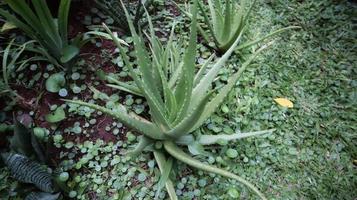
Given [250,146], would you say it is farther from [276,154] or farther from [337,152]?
[337,152]

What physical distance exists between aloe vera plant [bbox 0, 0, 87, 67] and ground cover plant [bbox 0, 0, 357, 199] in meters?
0.09

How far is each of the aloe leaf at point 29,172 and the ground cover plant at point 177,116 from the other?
33mm

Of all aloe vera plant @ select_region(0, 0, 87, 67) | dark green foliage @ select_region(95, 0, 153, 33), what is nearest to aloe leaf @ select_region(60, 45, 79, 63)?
aloe vera plant @ select_region(0, 0, 87, 67)

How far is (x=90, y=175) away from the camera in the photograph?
1.71 m

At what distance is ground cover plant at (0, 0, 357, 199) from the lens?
1.67 m

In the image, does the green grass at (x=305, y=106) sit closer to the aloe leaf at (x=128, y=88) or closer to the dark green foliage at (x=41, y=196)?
the aloe leaf at (x=128, y=88)

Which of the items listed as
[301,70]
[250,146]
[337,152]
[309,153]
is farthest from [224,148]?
[301,70]

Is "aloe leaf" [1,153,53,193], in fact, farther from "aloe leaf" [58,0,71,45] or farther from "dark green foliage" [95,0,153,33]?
"dark green foliage" [95,0,153,33]

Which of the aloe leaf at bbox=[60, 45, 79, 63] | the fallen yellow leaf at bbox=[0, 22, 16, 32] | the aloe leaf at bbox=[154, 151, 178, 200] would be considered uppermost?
the fallen yellow leaf at bbox=[0, 22, 16, 32]

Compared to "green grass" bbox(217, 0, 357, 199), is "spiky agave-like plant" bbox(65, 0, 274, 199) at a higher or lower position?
higher

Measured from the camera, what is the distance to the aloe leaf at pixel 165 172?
1548mm

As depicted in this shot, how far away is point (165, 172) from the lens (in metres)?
1.58

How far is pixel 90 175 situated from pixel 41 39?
0.73 metres

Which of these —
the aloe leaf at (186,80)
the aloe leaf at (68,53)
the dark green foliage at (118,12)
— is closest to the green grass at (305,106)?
the aloe leaf at (186,80)
